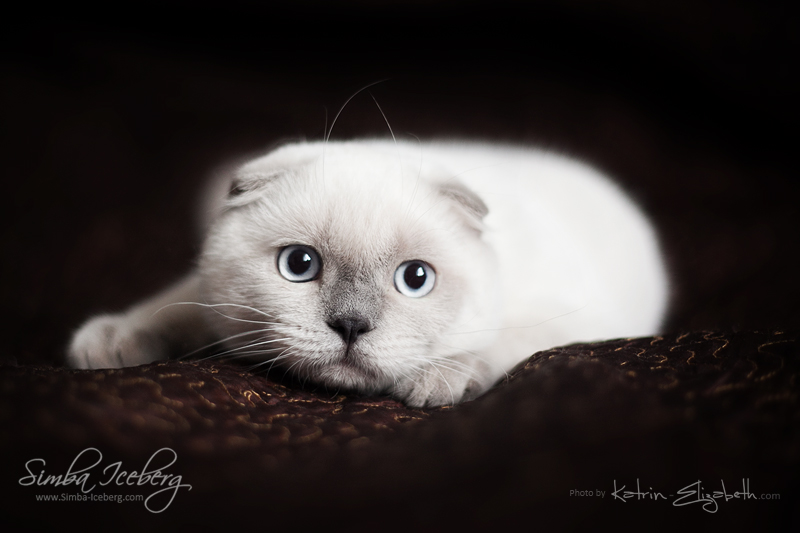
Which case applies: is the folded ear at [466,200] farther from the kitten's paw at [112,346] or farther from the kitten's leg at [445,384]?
the kitten's paw at [112,346]

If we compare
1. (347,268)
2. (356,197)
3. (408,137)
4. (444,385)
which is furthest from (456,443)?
(408,137)

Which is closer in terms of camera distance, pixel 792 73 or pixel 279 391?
pixel 279 391

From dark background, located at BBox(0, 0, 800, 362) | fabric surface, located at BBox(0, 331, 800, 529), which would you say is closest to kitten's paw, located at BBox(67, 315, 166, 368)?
dark background, located at BBox(0, 0, 800, 362)

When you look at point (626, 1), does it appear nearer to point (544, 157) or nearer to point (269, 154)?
point (544, 157)

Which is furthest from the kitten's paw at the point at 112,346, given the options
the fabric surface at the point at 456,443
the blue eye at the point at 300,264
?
the blue eye at the point at 300,264

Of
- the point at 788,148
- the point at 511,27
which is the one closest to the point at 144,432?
the point at 511,27

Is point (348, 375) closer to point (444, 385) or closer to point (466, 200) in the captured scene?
point (444, 385)
